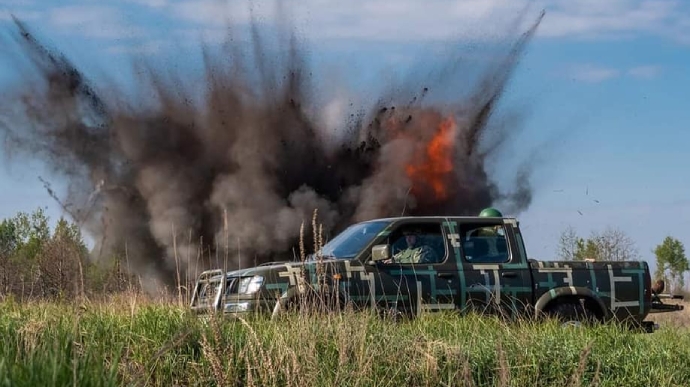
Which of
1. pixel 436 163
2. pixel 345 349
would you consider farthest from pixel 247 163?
pixel 345 349

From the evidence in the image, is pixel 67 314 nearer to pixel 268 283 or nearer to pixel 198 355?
pixel 198 355

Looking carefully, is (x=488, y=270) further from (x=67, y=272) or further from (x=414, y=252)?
(x=67, y=272)

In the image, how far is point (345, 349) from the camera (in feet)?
27.1

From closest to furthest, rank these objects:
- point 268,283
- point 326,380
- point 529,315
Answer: point 326,380
point 268,283
point 529,315

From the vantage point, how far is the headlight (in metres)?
11.0

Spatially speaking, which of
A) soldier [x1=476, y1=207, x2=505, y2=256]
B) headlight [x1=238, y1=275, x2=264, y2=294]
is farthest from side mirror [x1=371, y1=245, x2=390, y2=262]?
soldier [x1=476, y1=207, x2=505, y2=256]

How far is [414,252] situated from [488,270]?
0.93m

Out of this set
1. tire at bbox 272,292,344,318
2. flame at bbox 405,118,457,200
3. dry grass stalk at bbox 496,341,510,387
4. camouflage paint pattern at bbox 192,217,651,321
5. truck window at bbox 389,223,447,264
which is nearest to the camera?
dry grass stalk at bbox 496,341,510,387

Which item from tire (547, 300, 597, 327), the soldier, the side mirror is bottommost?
tire (547, 300, 597, 327)

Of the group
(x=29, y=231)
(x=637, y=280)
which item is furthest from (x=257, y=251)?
(x=637, y=280)

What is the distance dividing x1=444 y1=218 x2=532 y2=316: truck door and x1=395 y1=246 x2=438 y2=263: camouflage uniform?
10.0 inches

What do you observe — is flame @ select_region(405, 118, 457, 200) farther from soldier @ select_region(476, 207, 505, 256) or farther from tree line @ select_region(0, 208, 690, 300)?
soldier @ select_region(476, 207, 505, 256)

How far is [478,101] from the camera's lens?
1266 inches

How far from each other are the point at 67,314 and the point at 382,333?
3.02m
